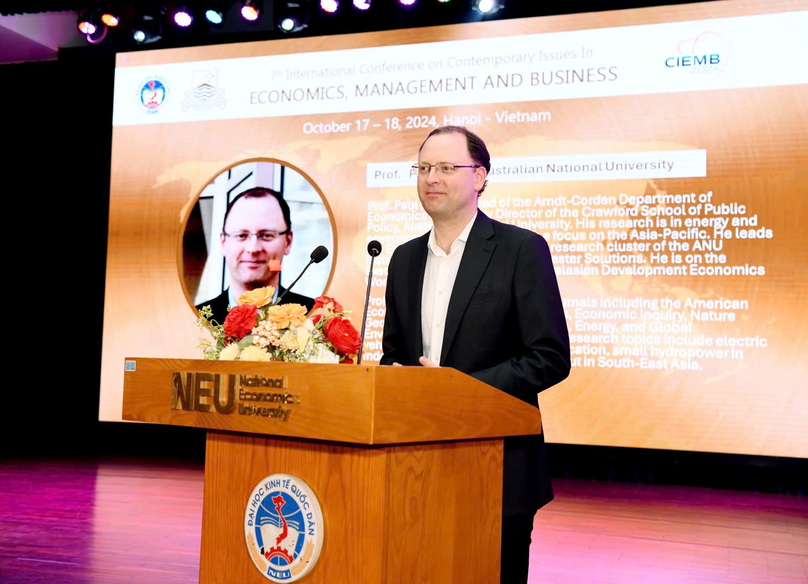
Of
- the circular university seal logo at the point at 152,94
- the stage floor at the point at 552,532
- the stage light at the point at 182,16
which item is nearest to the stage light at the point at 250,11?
the stage light at the point at 182,16

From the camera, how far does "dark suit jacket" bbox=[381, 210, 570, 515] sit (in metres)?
1.83

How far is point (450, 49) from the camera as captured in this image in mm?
5250

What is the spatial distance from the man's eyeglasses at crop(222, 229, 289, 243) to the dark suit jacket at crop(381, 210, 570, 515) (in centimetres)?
360

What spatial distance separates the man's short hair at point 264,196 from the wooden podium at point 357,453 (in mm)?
3846

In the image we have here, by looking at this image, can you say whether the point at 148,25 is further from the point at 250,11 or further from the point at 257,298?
the point at 257,298

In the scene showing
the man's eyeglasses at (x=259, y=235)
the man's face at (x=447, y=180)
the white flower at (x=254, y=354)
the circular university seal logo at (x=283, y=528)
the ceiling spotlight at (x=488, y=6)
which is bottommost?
the circular university seal logo at (x=283, y=528)

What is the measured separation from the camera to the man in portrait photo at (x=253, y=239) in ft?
18.1

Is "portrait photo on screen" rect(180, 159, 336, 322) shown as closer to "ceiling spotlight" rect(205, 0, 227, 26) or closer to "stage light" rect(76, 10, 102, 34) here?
"ceiling spotlight" rect(205, 0, 227, 26)

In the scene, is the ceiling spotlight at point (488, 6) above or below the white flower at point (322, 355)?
above

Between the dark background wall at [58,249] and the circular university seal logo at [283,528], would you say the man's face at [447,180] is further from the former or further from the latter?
the dark background wall at [58,249]

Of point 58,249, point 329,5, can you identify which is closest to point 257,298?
point 329,5

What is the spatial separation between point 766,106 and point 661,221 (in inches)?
35.0

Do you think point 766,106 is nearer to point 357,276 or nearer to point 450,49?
point 450,49

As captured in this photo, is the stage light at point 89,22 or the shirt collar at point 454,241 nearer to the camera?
the shirt collar at point 454,241
